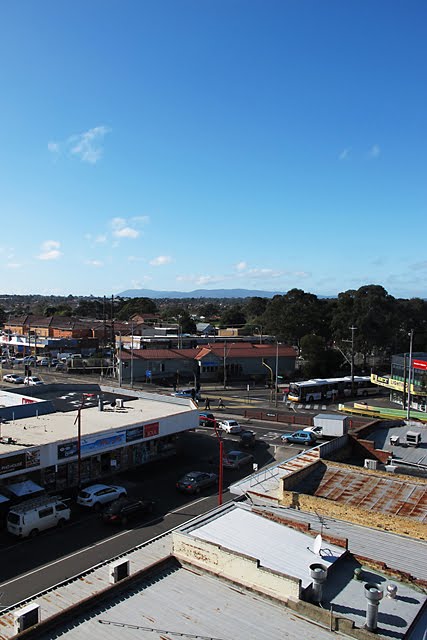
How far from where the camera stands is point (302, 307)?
80938 mm

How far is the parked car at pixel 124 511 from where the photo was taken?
22.1 metres

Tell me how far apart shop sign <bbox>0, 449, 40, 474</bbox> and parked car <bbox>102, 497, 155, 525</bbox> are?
4112 millimetres

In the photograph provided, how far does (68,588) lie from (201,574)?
354 cm

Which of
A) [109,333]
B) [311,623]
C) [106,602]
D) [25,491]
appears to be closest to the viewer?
[311,623]

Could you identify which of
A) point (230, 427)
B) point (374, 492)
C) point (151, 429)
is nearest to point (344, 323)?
point (230, 427)

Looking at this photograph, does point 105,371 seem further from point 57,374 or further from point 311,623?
point 311,623

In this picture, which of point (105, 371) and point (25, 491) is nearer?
point (25, 491)

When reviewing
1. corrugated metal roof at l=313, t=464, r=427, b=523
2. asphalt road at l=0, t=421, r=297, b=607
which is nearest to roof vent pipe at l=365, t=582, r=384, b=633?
corrugated metal roof at l=313, t=464, r=427, b=523

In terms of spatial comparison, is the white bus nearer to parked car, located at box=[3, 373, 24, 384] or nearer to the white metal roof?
parked car, located at box=[3, 373, 24, 384]

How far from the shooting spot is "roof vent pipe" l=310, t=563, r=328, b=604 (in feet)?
39.2

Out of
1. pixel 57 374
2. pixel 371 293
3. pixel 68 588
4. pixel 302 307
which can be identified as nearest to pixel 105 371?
pixel 57 374

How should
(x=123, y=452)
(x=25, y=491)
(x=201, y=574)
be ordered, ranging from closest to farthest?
(x=201, y=574)
(x=25, y=491)
(x=123, y=452)

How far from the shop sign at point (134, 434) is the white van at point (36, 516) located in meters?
6.56

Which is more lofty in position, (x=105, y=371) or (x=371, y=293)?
(x=371, y=293)
